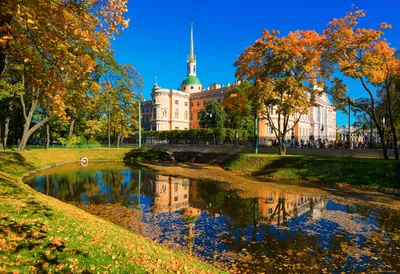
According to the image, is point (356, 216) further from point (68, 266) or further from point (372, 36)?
point (372, 36)

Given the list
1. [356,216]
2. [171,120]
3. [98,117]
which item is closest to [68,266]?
[356,216]

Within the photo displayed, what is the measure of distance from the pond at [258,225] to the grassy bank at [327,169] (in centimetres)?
554

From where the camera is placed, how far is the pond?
23.5ft

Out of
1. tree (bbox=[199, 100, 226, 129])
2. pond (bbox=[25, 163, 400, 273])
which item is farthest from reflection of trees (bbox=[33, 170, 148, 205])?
tree (bbox=[199, 100, 226, 129])

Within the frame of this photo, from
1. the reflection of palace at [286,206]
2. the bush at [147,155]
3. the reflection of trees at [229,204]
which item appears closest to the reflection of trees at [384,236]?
the reflection of palace at [286,206]

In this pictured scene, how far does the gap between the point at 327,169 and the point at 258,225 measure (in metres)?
13.4

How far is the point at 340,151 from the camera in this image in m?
26.5

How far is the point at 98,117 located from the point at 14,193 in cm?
3981

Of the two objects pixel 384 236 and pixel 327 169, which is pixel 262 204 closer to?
pixel 384 236

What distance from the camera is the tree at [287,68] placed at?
22.6m

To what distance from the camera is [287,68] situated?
22.6m

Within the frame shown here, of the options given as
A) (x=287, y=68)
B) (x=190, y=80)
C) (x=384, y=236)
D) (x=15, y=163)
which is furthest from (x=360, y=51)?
(x=190, y=80)

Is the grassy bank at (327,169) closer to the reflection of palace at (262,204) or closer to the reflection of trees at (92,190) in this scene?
the reflection of palace at (262,204)

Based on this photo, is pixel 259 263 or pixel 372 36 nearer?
pixel 259 263
